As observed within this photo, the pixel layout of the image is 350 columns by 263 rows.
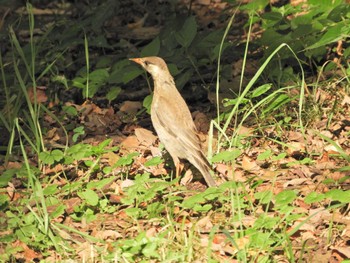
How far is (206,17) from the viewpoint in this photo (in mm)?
11742

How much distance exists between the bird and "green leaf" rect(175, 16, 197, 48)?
0.78 metres

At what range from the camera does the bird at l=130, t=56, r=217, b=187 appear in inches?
311

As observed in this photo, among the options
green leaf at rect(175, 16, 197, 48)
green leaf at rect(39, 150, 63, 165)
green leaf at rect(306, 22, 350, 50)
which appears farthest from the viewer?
green leaf at rect(175, 16, 197, 48)

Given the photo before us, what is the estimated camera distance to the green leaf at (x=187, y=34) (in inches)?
374

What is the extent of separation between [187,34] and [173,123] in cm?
161

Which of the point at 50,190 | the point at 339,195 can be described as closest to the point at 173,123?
the point at 50,190

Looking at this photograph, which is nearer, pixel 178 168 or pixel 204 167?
pixel 204 167

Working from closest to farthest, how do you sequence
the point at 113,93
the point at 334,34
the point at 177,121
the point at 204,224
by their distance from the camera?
the point at 204,224 < the point at 177,121 < the point at 334,34 < the point at 113,93

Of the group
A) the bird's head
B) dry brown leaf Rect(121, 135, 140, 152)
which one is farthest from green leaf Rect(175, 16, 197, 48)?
dry brown leaf Rect(121, 135, 140, 152)

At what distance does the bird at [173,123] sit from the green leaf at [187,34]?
0.78 m

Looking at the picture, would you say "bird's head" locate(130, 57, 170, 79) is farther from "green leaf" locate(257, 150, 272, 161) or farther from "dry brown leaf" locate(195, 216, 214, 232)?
"dry brown leaf" locate(195, 216, 214, 232)

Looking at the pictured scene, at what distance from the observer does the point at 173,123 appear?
27.1 ft

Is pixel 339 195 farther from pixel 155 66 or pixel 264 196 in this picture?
pixel 155 66

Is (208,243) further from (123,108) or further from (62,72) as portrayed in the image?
(62,72)
